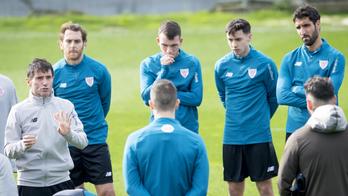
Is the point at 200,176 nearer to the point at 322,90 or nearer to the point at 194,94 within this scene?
the point at 322,90

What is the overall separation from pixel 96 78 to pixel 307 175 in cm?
289

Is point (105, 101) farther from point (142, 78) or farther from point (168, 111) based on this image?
point (168, 111)

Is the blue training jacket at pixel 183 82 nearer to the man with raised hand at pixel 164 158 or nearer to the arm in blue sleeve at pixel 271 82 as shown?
the arm in blue sleeve at pixel 271 82

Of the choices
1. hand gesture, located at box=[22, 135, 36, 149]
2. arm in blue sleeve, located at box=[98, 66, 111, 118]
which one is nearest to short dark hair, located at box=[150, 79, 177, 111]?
hand gesture, located at box=[22, 135, 36, 149]

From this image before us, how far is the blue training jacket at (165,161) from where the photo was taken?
3301 millimetres

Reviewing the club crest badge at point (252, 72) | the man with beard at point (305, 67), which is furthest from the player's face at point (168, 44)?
the man with beard at point (305, 67)

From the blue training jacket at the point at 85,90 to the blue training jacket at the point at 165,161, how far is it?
190 cm

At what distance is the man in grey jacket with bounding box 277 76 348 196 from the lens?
10.6 ft

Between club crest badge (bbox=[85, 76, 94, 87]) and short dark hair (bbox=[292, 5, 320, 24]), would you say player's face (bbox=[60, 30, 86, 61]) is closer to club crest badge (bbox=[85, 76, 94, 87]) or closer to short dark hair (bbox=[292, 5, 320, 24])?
club crest badge (bbox=[85, 76, 94, 87])

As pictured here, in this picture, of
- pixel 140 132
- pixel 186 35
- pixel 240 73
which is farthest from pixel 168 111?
pixel 186 35

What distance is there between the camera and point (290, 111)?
498cm

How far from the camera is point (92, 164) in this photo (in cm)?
518

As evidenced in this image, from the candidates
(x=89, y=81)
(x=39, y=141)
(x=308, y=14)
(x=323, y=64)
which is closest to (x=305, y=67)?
(x=323, y=64)

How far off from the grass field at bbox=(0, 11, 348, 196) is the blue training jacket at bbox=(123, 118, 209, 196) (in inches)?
121
